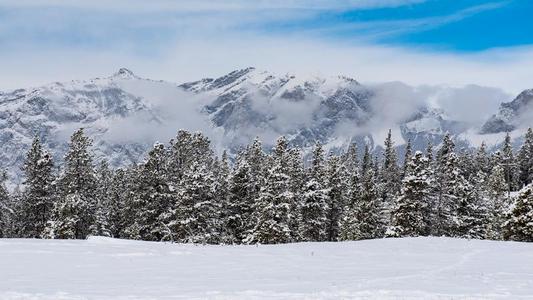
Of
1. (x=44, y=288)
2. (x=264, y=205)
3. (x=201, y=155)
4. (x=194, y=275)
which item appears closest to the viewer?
(x=44, y=288)

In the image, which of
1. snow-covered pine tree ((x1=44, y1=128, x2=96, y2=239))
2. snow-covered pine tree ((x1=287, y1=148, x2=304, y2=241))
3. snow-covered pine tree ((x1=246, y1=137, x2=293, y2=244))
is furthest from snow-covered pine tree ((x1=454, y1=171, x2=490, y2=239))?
snow-covered pine tree ((x1=44, y1=128, x2=96, y2=239))

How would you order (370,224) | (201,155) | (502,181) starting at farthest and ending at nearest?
(502,181), (201,155), (370,224)

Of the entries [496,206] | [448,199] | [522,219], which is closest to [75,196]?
[448,199]

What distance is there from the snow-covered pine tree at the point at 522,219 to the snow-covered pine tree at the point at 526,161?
76079mm

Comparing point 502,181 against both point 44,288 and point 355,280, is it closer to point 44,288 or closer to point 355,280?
point 355,280

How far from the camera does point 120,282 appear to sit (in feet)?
75.5

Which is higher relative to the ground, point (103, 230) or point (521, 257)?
point (521, 257)

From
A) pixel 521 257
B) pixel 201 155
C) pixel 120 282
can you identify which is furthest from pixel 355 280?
pixel 201 155

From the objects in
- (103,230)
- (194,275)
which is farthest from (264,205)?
(194,275)

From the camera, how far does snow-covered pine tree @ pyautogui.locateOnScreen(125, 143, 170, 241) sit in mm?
56625

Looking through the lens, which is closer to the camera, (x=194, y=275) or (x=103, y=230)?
(x=194, y=275)

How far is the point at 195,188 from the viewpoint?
53.3 m

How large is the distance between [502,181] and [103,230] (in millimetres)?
61642

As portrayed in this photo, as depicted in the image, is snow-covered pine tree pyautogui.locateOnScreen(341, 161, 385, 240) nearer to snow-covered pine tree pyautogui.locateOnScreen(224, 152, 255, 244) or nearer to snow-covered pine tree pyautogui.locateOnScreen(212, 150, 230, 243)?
snow-covered pine tree pyautogui.locateOnScreen(224, 152, 255, 244)
